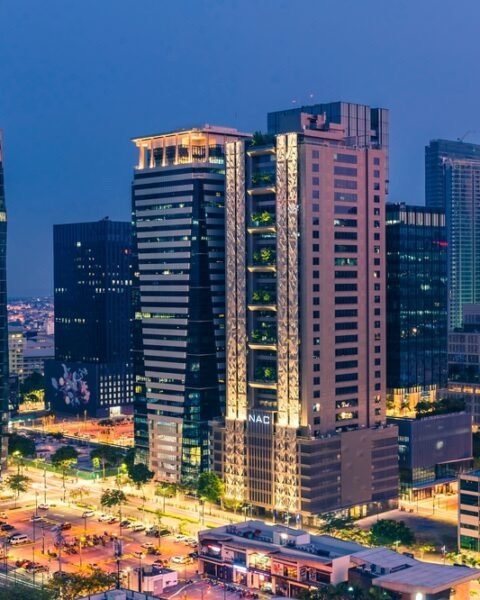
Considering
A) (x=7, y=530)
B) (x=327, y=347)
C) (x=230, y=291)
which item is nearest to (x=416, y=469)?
(x=327, y=347)

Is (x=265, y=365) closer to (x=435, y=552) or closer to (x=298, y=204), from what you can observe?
(x=298, y=204)

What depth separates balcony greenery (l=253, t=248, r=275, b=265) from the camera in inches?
7224

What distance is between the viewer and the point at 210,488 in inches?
7254

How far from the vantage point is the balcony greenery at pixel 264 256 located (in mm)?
183500

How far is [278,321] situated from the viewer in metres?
181

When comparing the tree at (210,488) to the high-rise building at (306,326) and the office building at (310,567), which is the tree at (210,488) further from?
the office building at (310,567)

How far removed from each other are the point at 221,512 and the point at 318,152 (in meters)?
65.4

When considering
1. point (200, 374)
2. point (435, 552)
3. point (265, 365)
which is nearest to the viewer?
point (435, 552)

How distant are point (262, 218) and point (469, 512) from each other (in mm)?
62428

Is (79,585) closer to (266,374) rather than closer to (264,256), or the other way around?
(266,374)

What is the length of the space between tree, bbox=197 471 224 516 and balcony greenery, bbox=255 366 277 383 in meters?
19.3

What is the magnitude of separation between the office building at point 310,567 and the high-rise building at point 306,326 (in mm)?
30912

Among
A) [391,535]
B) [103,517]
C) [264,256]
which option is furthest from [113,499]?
[391,535]

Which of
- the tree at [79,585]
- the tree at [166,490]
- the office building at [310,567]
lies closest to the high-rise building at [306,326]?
the tree at [166,490]
